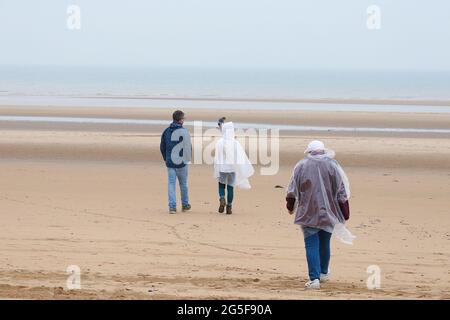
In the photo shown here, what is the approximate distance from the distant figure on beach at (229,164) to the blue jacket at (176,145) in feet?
1.64

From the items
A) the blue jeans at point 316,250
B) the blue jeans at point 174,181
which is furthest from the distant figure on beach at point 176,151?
the blue jeans at point 316,250

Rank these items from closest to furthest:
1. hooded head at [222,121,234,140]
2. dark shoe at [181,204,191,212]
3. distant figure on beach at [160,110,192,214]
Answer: distant figure on beach at [160,110,192,214], hooded head at [222,121,234,140], dark shoe at [181,204,191,212]

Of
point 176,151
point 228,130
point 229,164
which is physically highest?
point 228,130

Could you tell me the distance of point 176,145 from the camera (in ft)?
45.7

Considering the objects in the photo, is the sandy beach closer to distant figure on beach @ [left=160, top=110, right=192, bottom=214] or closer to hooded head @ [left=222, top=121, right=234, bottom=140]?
distant figure on beach @ [left=160, top=110, right=192, bottom=214]

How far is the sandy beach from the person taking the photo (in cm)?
895

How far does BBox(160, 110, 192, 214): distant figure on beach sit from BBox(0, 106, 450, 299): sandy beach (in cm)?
44

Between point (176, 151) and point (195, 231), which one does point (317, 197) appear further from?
point (176, 151)

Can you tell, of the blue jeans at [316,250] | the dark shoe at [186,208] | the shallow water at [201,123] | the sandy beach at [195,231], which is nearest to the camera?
the sandy beach at [195,231]

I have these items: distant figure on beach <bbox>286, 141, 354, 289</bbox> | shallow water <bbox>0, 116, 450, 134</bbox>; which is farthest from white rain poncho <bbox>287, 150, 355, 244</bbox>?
shallow water <bbox>0, 116, 450, 134</bbox>

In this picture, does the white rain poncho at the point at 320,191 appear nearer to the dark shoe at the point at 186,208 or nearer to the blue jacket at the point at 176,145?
the blue jacket at the point at 176,145

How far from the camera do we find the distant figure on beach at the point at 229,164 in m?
14.1

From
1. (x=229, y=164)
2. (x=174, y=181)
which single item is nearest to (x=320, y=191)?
(x=229, y=164)

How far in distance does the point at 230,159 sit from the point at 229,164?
0.27 feet
